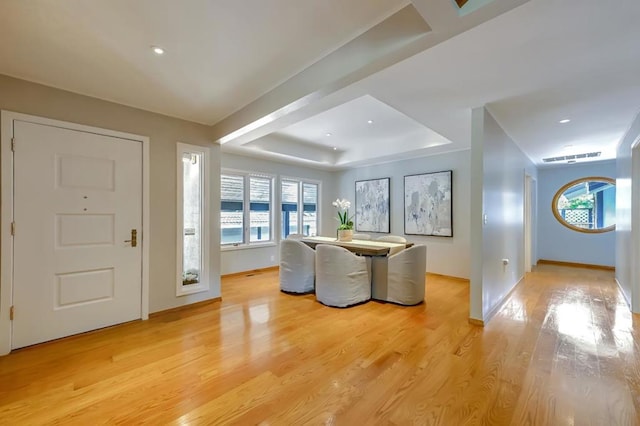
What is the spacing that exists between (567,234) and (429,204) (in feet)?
12.8

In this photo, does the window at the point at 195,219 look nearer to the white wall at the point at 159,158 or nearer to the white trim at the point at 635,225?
the white wall at the point at 159,158

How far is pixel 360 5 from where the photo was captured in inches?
64.7

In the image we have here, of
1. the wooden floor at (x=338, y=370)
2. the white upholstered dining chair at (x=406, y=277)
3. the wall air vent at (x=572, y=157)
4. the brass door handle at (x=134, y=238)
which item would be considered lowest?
the wooden floor at (x=338, y=370)

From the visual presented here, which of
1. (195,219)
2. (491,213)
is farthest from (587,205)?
(195,219)

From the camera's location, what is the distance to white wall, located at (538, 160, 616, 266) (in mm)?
5918

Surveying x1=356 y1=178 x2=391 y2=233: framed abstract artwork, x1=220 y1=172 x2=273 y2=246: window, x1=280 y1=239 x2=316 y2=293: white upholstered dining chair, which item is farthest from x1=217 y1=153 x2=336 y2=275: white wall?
x1=280 y1=239 x2=316 y2=293: white upholstered dining chair

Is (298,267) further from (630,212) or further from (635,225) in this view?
(630,212)

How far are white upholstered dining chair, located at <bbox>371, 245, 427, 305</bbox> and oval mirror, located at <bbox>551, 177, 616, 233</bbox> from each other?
5.25 m

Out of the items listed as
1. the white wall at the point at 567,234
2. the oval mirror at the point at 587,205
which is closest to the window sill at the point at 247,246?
the white wall at the point at 567,234

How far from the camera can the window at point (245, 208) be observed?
5281mm

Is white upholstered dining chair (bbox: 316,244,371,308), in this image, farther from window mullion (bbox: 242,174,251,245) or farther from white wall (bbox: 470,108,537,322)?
window mullion (bbox: 242,174,251,245)

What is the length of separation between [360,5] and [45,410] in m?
3.20

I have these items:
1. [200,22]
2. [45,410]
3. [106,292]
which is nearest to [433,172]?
[200,22]

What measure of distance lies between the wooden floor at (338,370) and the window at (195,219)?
1.55 ft
